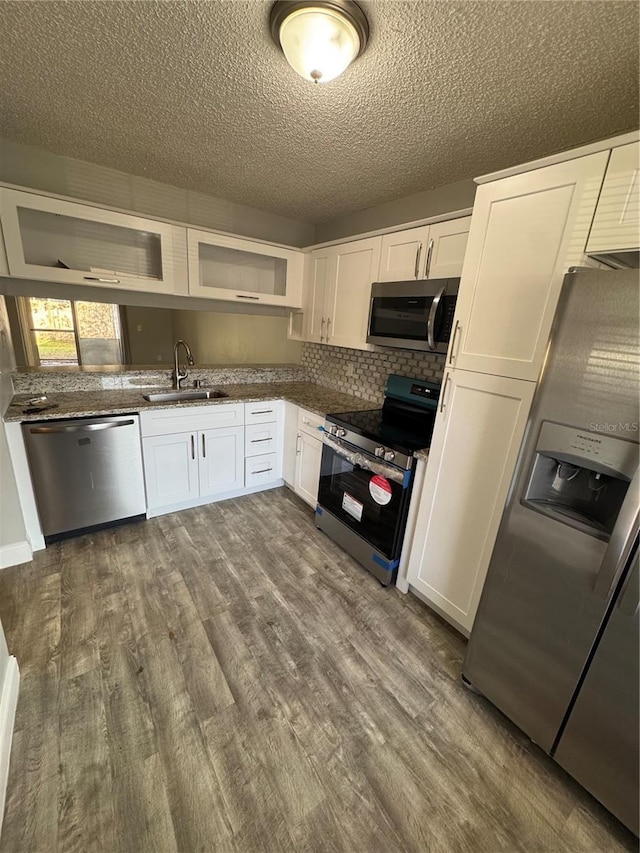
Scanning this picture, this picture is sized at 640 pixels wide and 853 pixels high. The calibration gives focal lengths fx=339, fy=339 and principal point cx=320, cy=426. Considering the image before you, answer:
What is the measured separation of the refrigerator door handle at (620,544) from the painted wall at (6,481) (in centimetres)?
271

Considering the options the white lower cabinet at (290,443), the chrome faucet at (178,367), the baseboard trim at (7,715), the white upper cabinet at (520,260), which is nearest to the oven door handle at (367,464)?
the white lower cabinet at (290,443)

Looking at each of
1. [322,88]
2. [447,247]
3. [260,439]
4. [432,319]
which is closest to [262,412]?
[260,439]

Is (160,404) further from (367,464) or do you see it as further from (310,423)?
(367,464)

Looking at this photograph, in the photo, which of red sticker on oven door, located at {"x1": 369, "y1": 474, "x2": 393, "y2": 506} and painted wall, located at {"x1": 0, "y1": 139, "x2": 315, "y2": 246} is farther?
painted wall, located at {"x1": 0, "y1": 139, "x2": 315, "y2": 246}

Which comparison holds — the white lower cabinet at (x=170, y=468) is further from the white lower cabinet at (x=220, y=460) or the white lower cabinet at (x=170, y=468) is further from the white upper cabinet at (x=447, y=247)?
the white upper cabinet at (x=447, y=247)

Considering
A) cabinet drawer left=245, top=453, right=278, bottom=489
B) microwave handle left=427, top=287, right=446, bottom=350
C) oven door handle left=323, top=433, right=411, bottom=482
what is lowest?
cabinet drawer left=245, top=453, right=278, bottom=489

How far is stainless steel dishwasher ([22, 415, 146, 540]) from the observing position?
2.12m

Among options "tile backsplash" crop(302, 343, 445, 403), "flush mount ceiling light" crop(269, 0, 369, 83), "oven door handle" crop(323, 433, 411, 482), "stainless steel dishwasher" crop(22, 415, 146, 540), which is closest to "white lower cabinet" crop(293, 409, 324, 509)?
"oven door handle" crop(323, 433, 411, 482)

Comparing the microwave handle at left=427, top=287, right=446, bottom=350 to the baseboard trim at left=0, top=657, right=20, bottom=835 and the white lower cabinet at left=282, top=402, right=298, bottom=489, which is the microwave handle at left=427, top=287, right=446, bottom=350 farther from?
the baseboard trim at left=0, top=657, right=20, bottom=835

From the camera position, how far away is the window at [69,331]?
2420mm

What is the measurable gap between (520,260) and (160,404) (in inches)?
93.1

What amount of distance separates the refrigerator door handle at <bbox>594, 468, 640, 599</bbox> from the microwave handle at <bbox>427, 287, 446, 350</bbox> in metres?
1.18

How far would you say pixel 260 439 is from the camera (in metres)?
3.04

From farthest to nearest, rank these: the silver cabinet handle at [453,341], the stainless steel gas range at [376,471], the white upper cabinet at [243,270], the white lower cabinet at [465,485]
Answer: the white upper cabinet at [243,270] → the stainless steel gas range at [376,471] → the silver cabinet handle at [453,341] → the white lower cabinet at [465,485]
